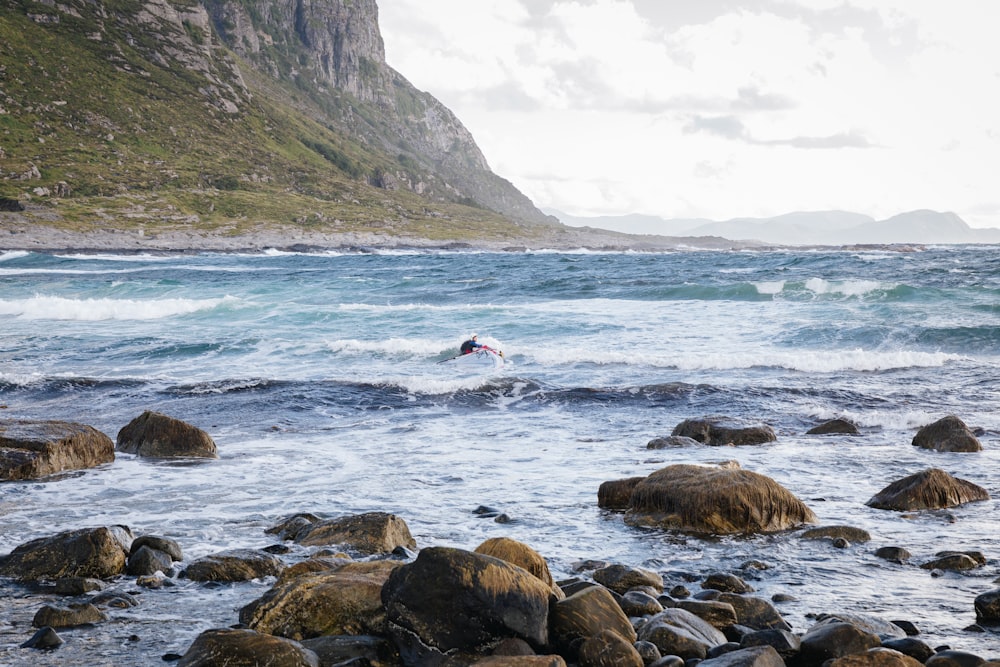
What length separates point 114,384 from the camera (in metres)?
19.8

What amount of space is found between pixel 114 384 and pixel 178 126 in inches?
5319

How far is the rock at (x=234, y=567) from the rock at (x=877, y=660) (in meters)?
4.96

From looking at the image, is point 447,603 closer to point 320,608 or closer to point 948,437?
point 320,608

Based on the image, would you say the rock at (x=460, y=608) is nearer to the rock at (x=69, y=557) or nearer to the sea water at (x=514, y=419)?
the sea water at (x=514, y=419)

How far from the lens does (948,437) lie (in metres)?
12.9

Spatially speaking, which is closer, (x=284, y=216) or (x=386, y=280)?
(x=386, y=280)

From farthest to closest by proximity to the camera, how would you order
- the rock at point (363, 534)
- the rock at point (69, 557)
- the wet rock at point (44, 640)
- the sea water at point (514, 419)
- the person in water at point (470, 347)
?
the person in water at point (470, 347), the rock at point (363, 534), the sea water at point (514, 419), the rock at point (69, 557), the wet rock at point (44, 640)

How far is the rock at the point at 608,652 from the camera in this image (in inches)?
215

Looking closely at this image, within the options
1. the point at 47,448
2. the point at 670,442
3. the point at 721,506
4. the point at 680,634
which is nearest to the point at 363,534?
the point at 680,634

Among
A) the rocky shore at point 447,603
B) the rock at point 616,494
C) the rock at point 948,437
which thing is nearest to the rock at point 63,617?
the rocky shore at point 447,603

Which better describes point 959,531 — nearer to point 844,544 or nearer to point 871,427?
point 844,544

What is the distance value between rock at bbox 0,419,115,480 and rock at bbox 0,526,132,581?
3.89 metres

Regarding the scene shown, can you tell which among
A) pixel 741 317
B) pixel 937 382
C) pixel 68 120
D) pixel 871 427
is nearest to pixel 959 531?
pixel 871 427

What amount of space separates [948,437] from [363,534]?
9722mm
